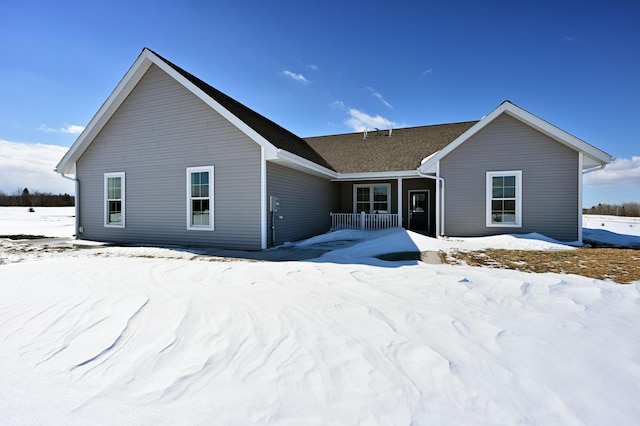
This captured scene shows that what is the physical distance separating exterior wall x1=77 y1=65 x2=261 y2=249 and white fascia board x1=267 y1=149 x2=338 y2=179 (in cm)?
75

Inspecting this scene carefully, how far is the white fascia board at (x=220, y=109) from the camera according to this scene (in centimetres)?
894

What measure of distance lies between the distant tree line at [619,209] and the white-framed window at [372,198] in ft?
79.3

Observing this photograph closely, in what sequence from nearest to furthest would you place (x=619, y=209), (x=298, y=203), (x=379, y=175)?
(x=298, y=203) < (x=379, y=175) < (x=619, y=209)

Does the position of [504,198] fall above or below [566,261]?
above

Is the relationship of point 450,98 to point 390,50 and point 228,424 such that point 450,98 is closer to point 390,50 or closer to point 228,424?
point 390,50

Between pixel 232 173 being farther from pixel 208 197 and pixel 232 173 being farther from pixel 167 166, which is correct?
pixel 167 166

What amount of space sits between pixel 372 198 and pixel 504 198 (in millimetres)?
6171

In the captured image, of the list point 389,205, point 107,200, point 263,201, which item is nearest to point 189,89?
point 263,201

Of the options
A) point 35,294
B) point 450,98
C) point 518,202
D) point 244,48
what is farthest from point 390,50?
point 35,294

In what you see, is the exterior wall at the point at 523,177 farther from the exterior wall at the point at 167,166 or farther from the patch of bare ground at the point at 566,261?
the exterior wall at the point at 167,166

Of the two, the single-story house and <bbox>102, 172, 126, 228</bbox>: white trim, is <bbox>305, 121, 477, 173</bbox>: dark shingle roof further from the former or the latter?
<bbox>102, 172, 126, 228</bbox>: white trim

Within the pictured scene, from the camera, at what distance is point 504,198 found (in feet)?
34.4

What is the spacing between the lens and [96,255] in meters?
8.18

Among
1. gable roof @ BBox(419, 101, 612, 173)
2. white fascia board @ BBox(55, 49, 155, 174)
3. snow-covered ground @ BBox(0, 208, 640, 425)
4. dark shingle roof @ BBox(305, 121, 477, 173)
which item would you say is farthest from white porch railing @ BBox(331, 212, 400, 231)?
white fascia board @ BBox(55, 49, 155, 174)
